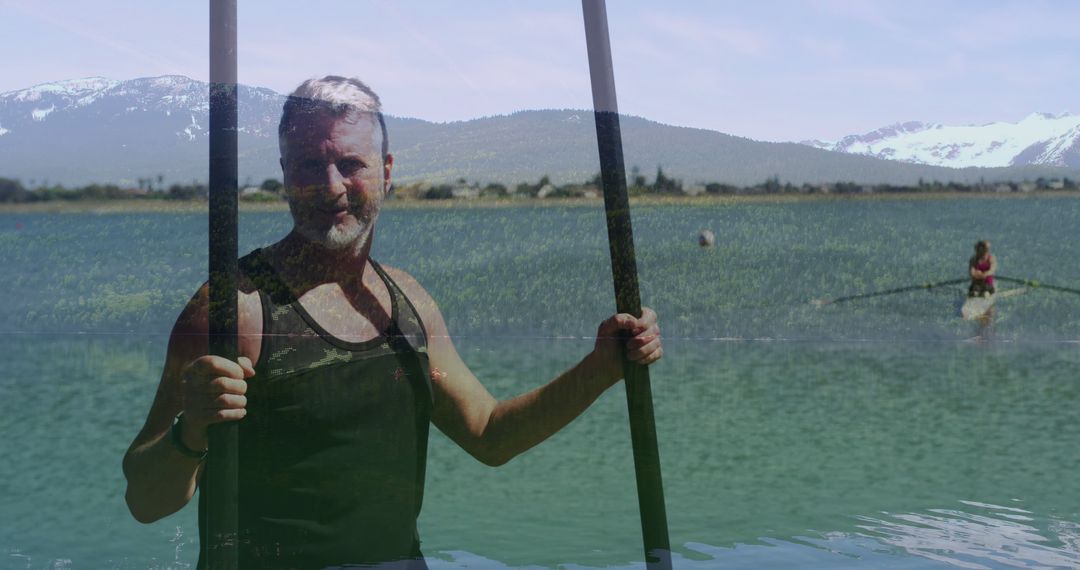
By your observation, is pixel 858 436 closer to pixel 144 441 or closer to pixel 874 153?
pixel 874 153

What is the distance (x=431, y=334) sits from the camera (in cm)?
230

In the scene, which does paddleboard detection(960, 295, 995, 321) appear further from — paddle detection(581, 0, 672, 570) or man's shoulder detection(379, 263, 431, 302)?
man's shoulder detection(379, 263, 431, 302)

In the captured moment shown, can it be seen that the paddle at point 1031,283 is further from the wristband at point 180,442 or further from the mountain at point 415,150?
the wristband at point 180,442

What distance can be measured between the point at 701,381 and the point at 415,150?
3.15 m

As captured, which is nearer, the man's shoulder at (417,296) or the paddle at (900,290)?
the man's shoulder at (417,296)

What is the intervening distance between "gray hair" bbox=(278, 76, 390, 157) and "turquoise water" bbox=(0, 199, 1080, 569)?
2782 mm

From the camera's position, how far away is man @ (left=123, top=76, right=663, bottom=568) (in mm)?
2145

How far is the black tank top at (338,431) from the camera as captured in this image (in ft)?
7.25

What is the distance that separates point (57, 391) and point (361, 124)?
20.6 ft

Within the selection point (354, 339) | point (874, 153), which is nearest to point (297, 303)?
point (354, 339)

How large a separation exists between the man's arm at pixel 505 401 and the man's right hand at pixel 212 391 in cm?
49

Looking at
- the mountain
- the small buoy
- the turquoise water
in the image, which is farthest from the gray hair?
the small buoy

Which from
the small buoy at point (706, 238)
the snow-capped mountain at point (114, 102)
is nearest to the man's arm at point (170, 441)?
the snow-capped mountain at point (114, 102)

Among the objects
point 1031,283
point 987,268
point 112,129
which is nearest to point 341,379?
point 112,129
